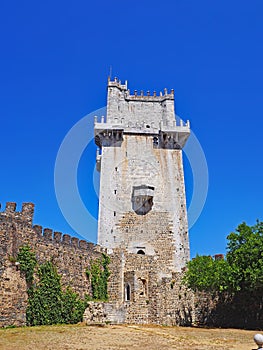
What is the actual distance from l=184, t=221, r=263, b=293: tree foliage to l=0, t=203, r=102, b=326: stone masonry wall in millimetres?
7694

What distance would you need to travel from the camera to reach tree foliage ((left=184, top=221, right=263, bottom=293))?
68.1 feet

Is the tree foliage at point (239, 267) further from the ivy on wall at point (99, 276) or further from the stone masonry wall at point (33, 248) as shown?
the stone masonry wall at point (33, 248)

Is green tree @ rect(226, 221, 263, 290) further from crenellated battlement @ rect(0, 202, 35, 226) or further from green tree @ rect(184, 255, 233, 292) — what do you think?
crenellated battlement @ rect(0, 202, 35, 226)

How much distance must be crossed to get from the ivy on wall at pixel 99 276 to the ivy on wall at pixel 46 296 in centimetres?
233

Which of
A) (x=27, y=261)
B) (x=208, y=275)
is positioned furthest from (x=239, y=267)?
(x=27, y=261)

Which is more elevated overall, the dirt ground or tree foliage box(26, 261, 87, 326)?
tree foliage box(26, 261, 87, 326)

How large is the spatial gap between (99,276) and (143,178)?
12.6 metres

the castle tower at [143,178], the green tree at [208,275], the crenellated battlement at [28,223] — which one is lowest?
the green tree at [208,275]

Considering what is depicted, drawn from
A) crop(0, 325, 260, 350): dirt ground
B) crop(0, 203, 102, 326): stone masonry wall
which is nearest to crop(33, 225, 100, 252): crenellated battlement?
crop(0, 203, 102, 326): stone masonry wall

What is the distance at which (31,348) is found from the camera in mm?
11695

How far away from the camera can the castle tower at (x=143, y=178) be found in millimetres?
32781

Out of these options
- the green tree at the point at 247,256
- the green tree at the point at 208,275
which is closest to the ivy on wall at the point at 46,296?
the green tree at the point at 208,275

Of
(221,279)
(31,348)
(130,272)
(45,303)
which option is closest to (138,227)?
(130,272)

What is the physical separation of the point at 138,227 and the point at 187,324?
10.1 metres
